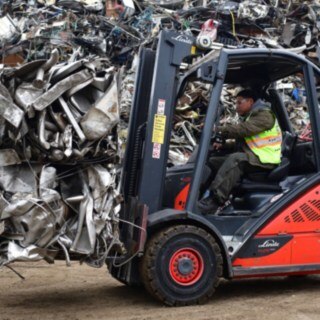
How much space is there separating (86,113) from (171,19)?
12582 millimetres

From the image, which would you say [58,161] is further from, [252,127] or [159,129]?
[252,127]

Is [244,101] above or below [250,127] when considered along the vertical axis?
above

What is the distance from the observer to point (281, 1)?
765 inches

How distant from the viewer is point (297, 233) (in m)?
6.27

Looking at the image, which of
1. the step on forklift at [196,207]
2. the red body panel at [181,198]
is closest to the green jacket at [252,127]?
the step on forklift at [196,207]

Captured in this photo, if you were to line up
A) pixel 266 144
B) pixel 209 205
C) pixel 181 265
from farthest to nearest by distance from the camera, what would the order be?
pixel 266 144 < pixel 209 205 < pixel 181 265

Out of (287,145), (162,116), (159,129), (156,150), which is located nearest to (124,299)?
(156,150)

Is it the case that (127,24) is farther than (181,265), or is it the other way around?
(127,24)

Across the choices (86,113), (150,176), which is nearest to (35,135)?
(86,113)

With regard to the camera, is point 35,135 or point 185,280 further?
point 185,280

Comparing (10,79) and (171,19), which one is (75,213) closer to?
(10,79)

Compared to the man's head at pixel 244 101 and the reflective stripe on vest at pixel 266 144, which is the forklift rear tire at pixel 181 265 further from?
the man's head at pixel 244 101

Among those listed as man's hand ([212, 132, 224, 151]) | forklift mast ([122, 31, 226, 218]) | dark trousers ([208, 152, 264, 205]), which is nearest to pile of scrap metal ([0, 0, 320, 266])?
forklift mast ([122, 31, 226, 218])

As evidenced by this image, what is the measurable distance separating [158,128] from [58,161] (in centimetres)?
105
